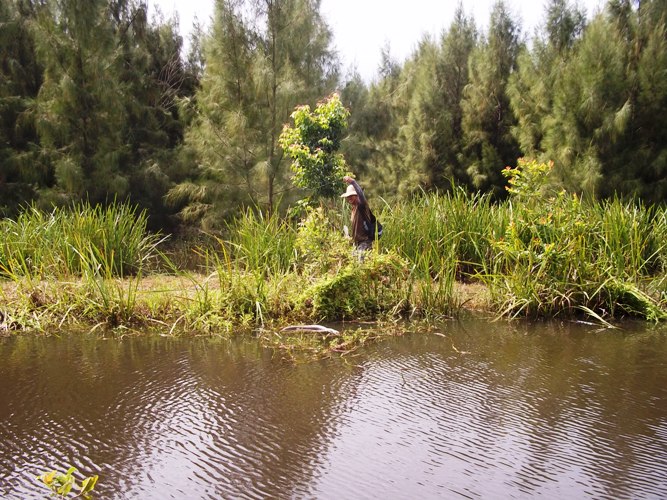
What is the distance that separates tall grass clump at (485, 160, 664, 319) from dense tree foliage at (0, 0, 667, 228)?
6.55 metres

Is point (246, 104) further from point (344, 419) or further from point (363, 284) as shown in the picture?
point (344, 419)

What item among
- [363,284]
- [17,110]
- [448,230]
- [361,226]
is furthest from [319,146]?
[17,110]

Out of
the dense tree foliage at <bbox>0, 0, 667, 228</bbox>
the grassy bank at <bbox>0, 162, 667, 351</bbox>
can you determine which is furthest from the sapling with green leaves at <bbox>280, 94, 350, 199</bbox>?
the grassy bank at <bbox>0, 162, 667, 351</bbox>

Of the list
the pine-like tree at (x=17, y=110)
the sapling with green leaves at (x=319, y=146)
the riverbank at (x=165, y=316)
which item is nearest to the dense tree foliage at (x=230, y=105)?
the pine-like tree at (x=17, y=110)

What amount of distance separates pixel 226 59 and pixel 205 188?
9.74ft

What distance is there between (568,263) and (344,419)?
3691 mm

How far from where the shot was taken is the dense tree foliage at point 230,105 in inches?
523

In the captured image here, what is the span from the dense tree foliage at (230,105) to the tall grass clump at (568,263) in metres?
6.55

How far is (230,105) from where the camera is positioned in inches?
539

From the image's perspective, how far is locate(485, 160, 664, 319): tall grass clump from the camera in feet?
20.1

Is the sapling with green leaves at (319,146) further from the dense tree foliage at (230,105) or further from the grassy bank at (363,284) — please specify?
the grassy bank at (363,284)

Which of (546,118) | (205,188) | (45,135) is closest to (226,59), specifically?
(205,188)

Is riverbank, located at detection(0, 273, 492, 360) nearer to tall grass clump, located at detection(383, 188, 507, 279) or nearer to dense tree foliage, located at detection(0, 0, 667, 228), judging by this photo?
tall grass clump, located at detection(383, 188, 507, 279)

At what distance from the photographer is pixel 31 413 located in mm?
3668
